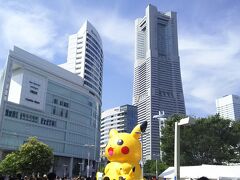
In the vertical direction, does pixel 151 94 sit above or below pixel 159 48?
below

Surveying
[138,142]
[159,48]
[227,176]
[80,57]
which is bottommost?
[227,176]

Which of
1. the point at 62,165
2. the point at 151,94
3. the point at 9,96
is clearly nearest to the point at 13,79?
the point at 9,96

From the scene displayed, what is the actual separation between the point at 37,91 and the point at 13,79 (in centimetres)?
635

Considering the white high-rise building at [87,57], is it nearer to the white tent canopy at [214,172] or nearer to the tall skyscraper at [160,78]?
the white tent canopy at [214,172]

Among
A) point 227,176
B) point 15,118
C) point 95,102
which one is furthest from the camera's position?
point 95,102

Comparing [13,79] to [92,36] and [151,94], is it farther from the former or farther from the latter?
[151,94]

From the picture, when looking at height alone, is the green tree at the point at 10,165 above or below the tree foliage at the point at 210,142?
below

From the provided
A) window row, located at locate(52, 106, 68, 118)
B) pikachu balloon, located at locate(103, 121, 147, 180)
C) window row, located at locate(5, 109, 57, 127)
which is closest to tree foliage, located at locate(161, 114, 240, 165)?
pikachu balloon, located at locate(103, 121, 147, 180)

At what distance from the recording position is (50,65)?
84.7 m

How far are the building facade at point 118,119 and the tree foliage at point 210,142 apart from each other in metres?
119

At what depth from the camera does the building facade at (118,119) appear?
162 metres

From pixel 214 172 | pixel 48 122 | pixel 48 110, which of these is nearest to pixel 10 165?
pixel 214 172

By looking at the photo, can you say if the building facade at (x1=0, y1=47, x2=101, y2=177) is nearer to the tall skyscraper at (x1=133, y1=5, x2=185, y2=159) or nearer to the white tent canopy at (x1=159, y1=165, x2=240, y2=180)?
the white tent canopy at (x1=159, y1=165, x2=240, y2=180)

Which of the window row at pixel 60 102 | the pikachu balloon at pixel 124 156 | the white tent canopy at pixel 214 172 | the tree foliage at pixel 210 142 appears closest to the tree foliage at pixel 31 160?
the tree foliage at pixel 210 142
